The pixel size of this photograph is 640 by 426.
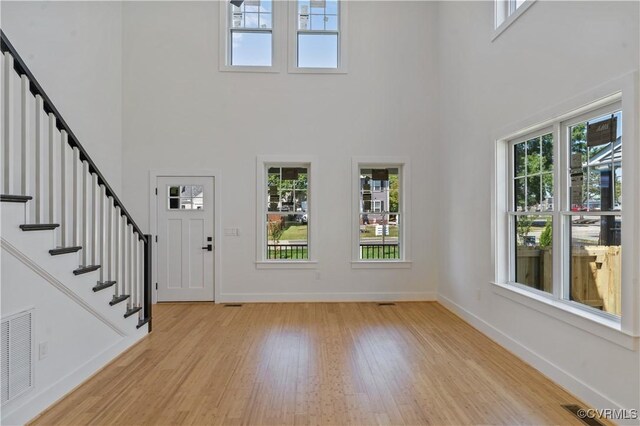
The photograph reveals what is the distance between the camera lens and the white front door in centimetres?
523

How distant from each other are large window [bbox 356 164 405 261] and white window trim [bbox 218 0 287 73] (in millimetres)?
2146

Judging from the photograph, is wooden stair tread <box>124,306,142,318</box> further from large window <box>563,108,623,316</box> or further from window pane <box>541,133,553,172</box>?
window pane <box>541,133,553,172</box>

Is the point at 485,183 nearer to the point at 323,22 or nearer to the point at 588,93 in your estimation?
the point at 588,93

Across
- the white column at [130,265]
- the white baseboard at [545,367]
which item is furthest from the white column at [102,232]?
the white baseboard at [545,367]

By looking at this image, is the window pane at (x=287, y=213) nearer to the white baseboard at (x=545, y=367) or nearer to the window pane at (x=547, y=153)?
the white baseboard at (x=545, y=367)

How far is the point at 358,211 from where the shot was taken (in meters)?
5.31

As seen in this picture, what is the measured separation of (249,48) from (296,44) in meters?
0.75

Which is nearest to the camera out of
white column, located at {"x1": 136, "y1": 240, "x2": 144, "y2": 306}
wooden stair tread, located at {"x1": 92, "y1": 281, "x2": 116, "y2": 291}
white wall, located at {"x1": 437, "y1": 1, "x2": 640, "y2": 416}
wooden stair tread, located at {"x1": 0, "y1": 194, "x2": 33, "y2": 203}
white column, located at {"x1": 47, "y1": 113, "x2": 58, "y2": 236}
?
wooden stair tread, located at {"x1": 0, "y1": 194, "x2": 33, "y2": 203}

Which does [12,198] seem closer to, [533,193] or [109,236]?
[109,236]

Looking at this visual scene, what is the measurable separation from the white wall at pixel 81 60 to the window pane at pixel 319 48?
2781 millimetres

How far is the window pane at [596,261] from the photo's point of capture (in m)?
2.37

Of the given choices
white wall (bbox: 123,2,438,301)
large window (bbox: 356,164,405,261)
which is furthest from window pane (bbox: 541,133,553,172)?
large window (bbox: 356,164,405,261)

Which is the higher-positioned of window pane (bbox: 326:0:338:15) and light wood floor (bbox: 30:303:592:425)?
window pane (bbox: 326:0:338:15)

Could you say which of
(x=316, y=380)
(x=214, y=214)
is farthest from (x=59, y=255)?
(x=214, y=214)
